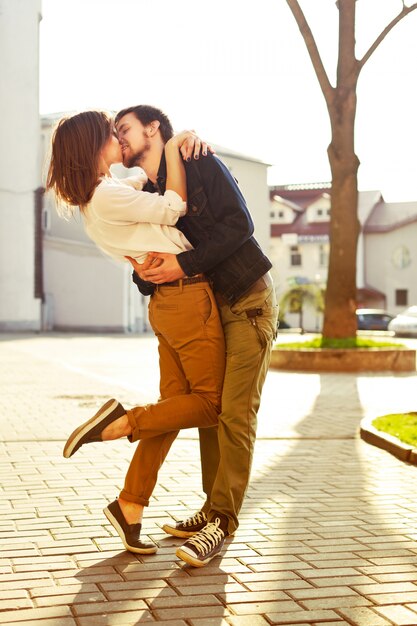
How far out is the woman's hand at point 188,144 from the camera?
14.3ft

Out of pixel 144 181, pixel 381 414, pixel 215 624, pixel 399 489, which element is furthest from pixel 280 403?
pixel 215 624

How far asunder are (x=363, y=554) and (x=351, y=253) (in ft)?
47.2

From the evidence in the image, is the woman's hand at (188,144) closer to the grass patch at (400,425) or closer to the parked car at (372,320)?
the grass patch at (400,425)

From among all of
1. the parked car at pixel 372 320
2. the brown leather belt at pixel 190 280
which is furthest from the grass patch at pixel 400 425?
the parked car at pixel 372 320

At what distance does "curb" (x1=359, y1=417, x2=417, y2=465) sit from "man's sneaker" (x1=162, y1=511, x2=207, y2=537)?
2776 mm

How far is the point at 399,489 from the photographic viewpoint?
20.4ft

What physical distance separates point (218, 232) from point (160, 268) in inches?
11.1

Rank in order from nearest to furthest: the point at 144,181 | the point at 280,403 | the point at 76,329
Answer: the point at 144,181 < the point at 280,403 < the point at 76,329

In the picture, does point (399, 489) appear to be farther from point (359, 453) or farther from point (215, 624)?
point (215, 624)

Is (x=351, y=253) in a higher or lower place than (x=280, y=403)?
higher

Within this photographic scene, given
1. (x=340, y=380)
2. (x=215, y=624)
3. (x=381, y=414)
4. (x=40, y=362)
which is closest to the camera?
(x=215, y=624)

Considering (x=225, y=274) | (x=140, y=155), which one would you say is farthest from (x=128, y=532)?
(x=140, y=155)

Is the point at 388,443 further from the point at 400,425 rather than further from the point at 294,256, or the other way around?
the point at 294,256

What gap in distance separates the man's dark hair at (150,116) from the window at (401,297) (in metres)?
66.4
